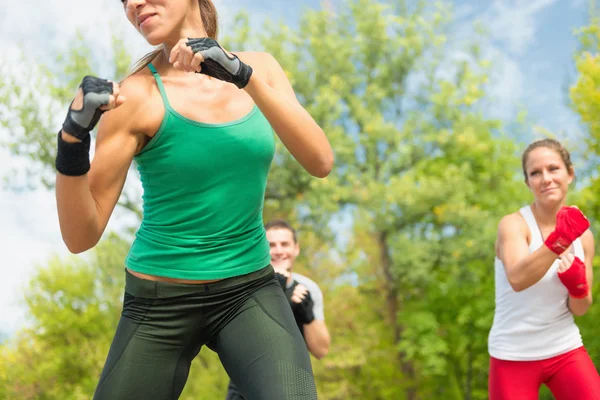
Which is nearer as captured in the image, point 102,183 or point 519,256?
point 102,183

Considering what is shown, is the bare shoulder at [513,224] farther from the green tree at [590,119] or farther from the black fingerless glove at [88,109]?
the green tree at [590,119]

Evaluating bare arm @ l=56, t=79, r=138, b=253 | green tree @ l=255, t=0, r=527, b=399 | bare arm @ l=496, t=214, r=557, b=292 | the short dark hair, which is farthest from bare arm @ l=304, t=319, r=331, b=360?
green tree @ l=255, t=0, r=527, b=399

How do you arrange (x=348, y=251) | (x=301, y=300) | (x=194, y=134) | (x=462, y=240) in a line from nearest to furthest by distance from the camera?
(x=194, y=134) < (x=301, y=300) < (x=462, y=240) < (x=348, y=251)

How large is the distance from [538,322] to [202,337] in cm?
232

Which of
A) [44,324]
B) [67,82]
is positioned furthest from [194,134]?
[44,324]

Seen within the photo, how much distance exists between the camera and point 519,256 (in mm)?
3805

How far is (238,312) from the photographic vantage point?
222cm

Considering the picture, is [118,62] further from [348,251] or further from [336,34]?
[348,251]

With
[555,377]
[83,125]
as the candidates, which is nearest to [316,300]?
[555,377]

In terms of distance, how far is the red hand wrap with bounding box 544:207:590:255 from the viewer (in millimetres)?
3518

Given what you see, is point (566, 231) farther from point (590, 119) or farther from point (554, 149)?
point (590, 119)

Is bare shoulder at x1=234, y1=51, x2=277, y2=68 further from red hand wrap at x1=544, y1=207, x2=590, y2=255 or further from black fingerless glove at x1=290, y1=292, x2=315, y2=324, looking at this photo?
black fingerless glove at x1=290, y1=292, x2=315, y2=324

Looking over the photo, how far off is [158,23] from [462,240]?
18.8m

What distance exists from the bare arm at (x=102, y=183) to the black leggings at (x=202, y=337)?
259 millimetres
